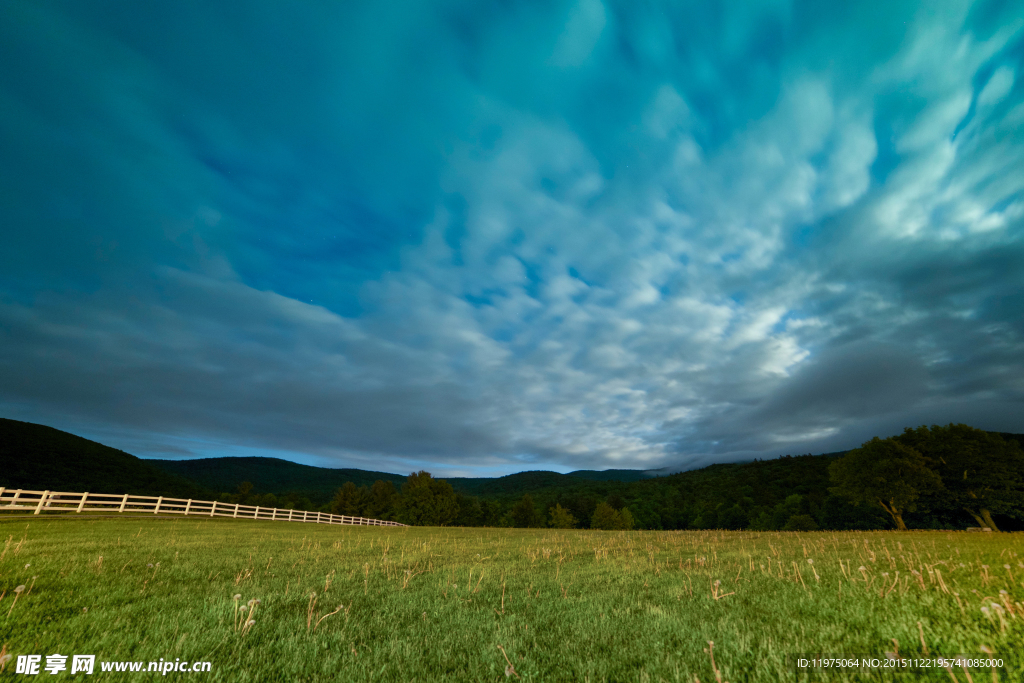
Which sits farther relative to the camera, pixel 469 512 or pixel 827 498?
pixel 469 512

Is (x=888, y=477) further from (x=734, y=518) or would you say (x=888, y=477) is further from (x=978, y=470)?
(x=734, y=518)

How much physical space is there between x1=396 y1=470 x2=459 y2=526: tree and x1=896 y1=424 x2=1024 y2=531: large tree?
6525 centimetres

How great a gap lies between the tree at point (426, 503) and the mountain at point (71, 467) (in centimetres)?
6724

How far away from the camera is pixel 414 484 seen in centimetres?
7544

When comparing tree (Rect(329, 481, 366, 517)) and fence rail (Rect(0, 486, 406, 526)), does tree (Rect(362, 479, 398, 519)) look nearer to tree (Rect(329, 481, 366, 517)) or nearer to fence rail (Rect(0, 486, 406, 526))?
tree (Rect(329, 481, 366, 517))

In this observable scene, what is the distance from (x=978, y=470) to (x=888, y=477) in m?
7.70

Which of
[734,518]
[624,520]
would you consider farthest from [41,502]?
[734,518]

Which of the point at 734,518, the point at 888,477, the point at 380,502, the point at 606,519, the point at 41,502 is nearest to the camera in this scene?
the point at 41,502

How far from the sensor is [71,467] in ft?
318

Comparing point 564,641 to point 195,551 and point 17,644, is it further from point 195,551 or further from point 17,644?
point 195,551

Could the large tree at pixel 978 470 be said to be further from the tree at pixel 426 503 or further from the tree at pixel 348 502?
the tree at pixel 348 502

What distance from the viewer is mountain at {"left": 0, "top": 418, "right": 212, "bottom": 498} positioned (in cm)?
8919

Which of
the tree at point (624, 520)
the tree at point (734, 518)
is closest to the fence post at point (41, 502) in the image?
the tree at point (624, 520)

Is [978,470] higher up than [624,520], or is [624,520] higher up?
[978,470]
